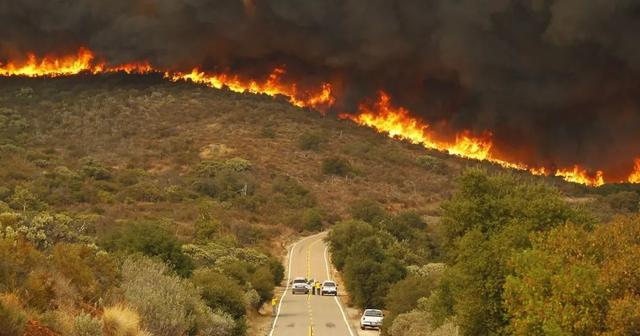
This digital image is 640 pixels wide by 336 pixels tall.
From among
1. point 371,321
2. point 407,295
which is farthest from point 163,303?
point 371,321

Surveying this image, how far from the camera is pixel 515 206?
75.7 ft

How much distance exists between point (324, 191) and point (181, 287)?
70301 millimetres

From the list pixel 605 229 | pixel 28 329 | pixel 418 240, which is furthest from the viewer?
pixel 418 240

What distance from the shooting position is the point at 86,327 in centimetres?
1198

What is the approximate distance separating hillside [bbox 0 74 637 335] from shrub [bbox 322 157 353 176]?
25 centimetres

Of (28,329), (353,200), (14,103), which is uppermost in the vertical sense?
(14,103)

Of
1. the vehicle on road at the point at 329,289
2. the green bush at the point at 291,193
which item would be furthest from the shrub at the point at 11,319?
the green bush at the point at 291,193

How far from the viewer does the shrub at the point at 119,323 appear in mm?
13117

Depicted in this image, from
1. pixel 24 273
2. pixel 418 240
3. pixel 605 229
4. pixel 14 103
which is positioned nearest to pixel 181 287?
pixel 24 273

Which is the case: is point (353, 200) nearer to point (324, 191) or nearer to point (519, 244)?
point (324, 191)

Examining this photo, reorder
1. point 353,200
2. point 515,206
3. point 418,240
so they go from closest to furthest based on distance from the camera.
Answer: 1. point 515,206
2. point 418,240
3. point 353,200

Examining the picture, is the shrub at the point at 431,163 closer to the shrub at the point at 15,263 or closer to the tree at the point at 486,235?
the tree at the point at 486,235

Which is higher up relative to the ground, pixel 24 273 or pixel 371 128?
pixel 371 128

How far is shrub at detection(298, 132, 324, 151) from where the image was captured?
4183 inches
